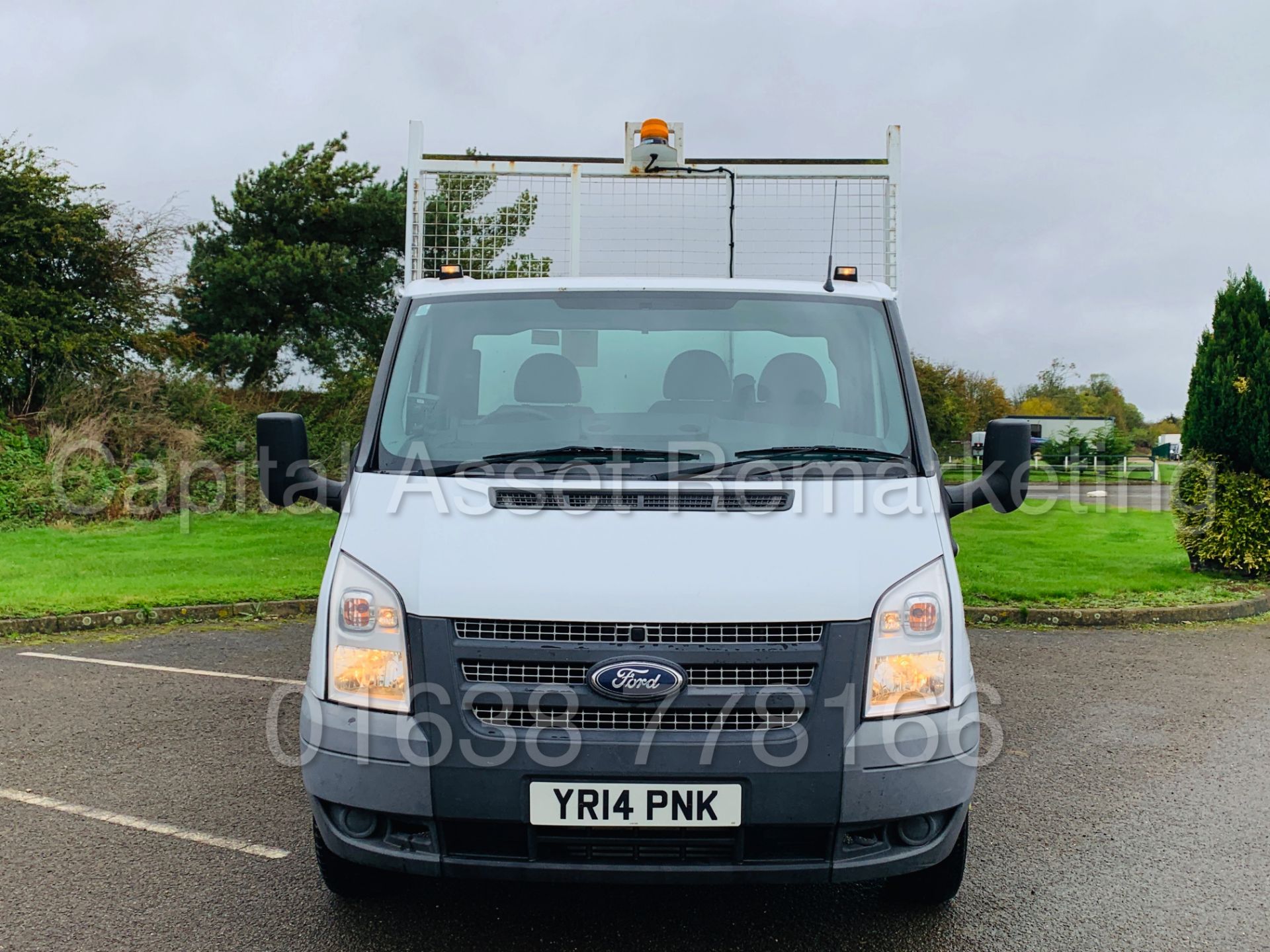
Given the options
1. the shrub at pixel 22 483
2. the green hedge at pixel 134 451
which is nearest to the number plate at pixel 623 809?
the green hedge at pixel 134 451

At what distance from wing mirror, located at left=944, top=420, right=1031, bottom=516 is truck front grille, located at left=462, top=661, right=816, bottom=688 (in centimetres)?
116

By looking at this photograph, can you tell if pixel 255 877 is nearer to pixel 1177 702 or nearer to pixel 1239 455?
pixel 1177 702

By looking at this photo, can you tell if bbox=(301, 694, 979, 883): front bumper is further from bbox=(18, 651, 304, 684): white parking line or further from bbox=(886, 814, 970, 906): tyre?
bbox=(18, 651, 304, 684): white parking line

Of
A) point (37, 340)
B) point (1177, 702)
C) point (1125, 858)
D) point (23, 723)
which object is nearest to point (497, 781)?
point (1125, 858)

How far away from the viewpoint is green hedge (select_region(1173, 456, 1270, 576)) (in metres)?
10.9

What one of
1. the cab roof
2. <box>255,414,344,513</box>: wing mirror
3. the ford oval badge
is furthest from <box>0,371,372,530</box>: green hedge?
the ford oval badge

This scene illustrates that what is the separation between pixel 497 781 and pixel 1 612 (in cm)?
748

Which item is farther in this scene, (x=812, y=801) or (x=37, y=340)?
(x=37, y=340)

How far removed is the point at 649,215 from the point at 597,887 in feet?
11.3

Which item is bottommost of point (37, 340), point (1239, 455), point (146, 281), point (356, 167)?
point (1239, 455)

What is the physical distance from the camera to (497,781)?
2844 millimetres

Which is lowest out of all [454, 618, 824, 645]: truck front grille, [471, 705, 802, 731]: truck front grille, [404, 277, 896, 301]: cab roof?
[471, 705, 802, 731]: truck front grille

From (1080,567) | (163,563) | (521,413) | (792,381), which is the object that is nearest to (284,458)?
(521,413)

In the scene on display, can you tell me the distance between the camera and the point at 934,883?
3.43 metres
